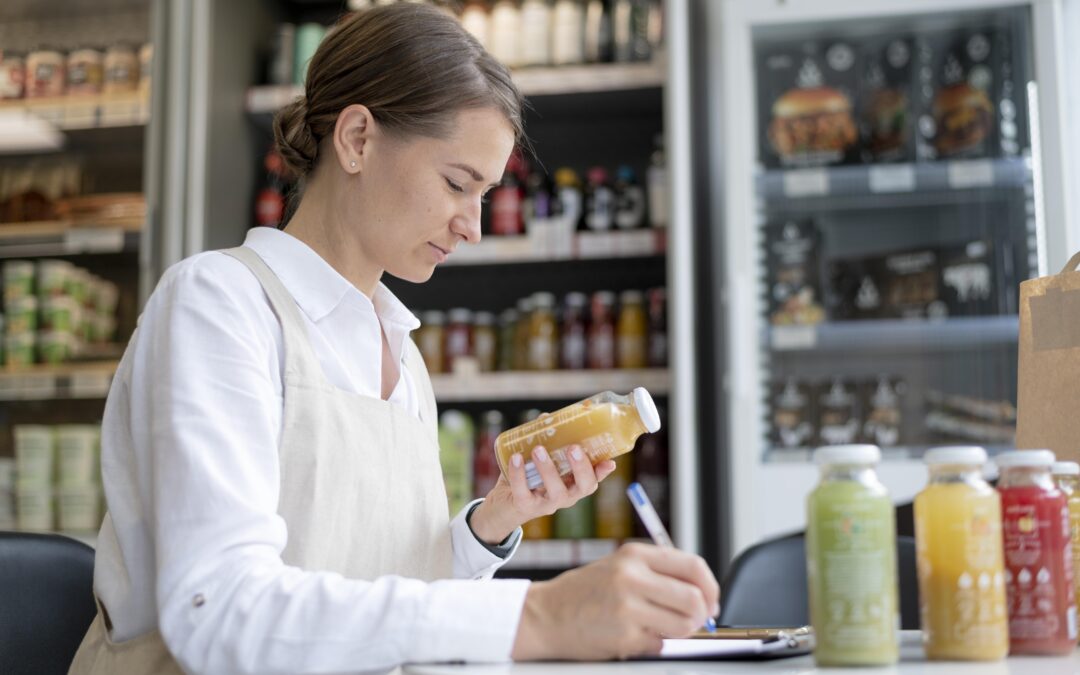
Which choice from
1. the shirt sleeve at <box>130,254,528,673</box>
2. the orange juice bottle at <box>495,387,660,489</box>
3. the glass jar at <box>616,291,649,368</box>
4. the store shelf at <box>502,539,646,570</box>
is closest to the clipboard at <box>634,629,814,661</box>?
the shirt sleeve at <box>130,254,528,673</box>

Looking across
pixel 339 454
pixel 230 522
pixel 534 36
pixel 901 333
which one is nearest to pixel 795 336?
pixel 901 333

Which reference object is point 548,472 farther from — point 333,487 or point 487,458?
point 487,458

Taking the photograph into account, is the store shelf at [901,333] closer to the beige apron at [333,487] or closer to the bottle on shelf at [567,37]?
the bottle on shelf at [567,37]

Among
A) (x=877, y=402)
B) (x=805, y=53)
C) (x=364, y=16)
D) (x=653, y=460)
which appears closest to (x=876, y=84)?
(x=805, y=53)

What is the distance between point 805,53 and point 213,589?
249 cm

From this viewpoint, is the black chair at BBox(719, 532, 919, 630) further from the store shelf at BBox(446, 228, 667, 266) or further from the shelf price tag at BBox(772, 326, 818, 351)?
the store shelf at BBox(446, 228, 667, 266)

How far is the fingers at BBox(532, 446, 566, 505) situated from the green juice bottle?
16.0 inches

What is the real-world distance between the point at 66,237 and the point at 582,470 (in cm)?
222

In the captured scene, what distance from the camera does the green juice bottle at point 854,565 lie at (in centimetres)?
81

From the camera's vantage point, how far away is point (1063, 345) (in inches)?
45.9

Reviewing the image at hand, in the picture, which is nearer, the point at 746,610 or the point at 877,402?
the point at 746,610

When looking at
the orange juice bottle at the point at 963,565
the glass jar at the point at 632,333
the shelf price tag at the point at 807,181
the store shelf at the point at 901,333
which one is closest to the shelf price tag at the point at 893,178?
the shelf price tag at the point at 807,181

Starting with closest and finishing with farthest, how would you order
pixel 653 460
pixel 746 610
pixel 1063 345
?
1. pixel 1063 345
2. pixel 746 610
3. pixel 653 460

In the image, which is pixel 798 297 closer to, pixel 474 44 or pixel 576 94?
pixel 576 94
